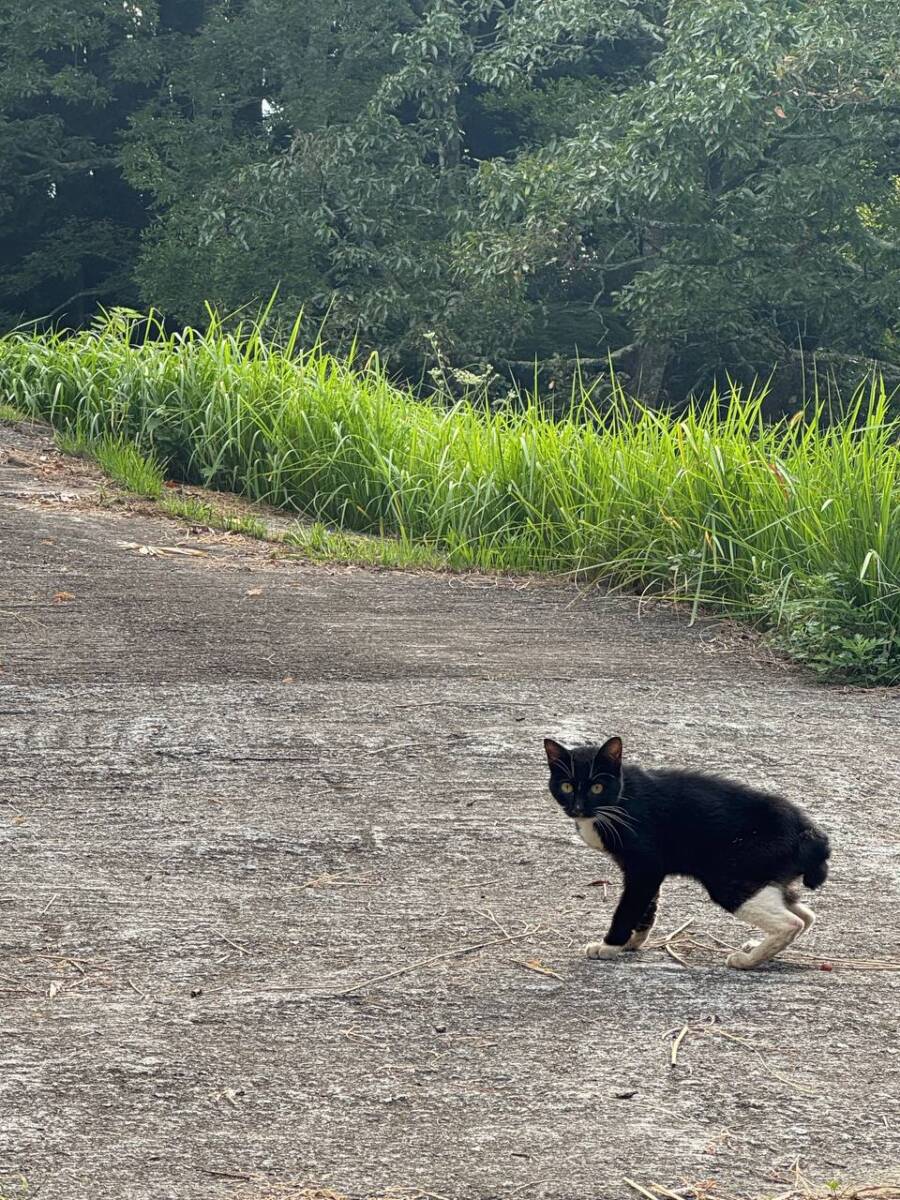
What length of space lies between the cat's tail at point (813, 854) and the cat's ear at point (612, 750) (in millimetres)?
375

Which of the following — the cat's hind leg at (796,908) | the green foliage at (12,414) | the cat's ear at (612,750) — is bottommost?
the green foliage at (12,414)

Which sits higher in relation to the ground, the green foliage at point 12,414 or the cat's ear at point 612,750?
the cat's ear at point 612,750

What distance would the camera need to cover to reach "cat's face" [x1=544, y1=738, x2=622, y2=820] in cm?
266

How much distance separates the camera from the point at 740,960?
2.68 metres

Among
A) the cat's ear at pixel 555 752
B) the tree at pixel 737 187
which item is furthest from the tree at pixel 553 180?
the cat's ear at pixel 555 752

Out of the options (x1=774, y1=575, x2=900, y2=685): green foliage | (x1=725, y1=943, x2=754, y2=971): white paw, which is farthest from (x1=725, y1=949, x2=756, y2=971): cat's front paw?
(x1=774, y1=575, x2=900, y2=685): green foliage

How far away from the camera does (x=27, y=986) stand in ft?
8.73

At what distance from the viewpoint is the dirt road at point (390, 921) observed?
6.85 feet

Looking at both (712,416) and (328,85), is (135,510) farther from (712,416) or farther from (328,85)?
(328,85)

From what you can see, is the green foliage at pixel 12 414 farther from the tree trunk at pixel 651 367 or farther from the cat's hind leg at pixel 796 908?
the tree trunk at pixel 651 367

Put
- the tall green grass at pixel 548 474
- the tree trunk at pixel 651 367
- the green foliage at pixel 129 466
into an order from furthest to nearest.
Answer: the tree trunk at pixel 651 367
the green foliage at pixel 129 466
the tall green grass at pixel 548 474

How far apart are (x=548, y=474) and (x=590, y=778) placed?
4270mm

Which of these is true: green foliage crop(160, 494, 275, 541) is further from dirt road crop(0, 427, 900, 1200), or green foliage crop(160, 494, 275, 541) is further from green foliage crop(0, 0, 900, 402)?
green foliage crop(0, 0, 900, 402)

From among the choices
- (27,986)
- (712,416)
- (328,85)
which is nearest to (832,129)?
(328,85)
